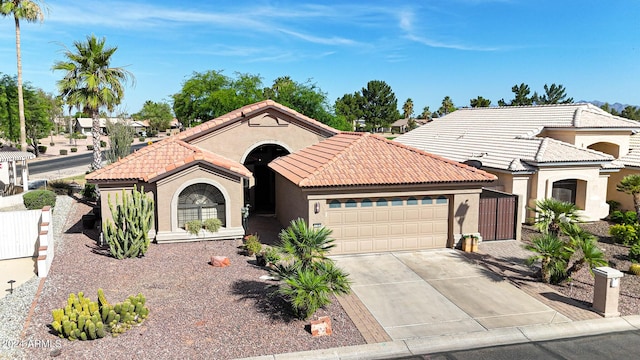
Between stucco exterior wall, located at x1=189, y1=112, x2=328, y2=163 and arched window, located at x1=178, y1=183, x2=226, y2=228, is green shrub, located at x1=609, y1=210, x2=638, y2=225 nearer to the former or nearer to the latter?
stucco exterior wall, located at x1=189, y1=112, x2=328, y2=163

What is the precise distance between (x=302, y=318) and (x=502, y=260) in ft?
30.1

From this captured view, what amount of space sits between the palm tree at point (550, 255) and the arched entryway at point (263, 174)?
14.8m

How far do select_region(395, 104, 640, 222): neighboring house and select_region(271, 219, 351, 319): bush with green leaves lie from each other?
11.1 meters

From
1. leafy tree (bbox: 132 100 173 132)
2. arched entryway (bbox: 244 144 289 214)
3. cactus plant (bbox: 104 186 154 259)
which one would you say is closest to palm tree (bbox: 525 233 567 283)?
cactus plant (bbox: 104 186 154 259)

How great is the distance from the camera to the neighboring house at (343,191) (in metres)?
18.3

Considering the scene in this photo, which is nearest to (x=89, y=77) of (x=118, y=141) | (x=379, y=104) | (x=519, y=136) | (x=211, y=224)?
(x=118, y=141)

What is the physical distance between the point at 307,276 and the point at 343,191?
6.50 metres

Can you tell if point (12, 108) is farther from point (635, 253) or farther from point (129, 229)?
point (635, 253)

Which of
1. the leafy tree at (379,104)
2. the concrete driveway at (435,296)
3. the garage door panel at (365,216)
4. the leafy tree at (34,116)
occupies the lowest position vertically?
the concrete driveway at (435,296)

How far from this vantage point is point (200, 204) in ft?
66.0

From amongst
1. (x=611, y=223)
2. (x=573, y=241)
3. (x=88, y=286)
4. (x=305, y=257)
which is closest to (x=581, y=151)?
(x=611, y=223)

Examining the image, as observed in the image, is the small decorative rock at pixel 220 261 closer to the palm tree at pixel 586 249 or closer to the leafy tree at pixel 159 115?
the palm tree at pixel 586 249

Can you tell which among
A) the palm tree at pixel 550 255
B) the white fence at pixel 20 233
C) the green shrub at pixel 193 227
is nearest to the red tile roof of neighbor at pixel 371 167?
the green shrub at pixel 193 227

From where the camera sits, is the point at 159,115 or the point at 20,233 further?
the point at 159,115
